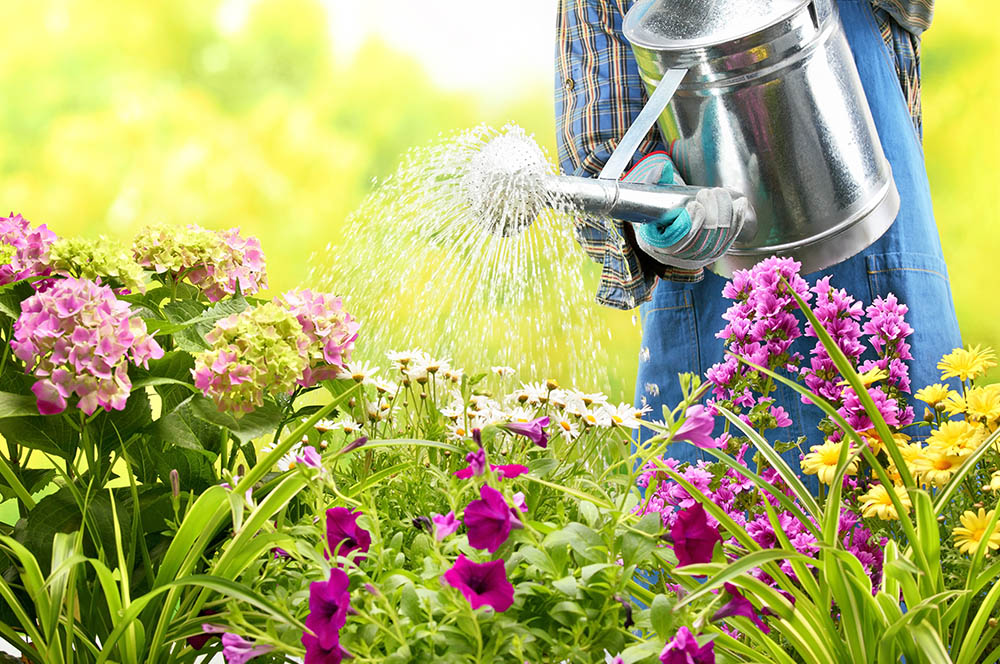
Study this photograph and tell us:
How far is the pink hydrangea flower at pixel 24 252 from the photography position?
0.56 meters

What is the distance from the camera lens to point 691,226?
2.60ft

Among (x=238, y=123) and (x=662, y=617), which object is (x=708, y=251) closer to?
(x=662, y=617)

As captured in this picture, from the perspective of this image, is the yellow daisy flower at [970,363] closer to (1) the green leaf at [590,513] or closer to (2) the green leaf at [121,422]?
(1) the green leaf at [590,513]

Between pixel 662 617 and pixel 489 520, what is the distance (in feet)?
0.26

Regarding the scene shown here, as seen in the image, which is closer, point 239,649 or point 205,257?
point 239,649

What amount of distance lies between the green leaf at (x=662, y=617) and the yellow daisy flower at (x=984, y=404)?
0.80ft

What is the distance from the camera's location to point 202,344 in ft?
1.80

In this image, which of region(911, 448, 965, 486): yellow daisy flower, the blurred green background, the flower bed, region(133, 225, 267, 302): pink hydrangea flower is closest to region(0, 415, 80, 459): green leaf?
the flower bed

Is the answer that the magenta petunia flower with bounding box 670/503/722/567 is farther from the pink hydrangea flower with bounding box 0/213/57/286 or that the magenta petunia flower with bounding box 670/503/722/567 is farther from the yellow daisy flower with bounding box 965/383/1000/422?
the pink hydrangea flower with bounding box 0/213/57/286

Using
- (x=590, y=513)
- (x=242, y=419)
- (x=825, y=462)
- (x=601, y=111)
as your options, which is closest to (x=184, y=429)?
(x=242, y=419)

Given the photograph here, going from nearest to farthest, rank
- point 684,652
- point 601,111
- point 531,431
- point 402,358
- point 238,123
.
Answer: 1. point 684,652
2. point 531,431
3. point 402,358
4. point 601,111
5. point 238,123

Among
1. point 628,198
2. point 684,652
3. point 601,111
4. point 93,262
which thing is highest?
point 601,111

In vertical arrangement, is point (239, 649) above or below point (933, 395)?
below

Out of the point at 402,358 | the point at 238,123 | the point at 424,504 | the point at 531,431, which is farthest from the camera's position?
the point at 238,123
